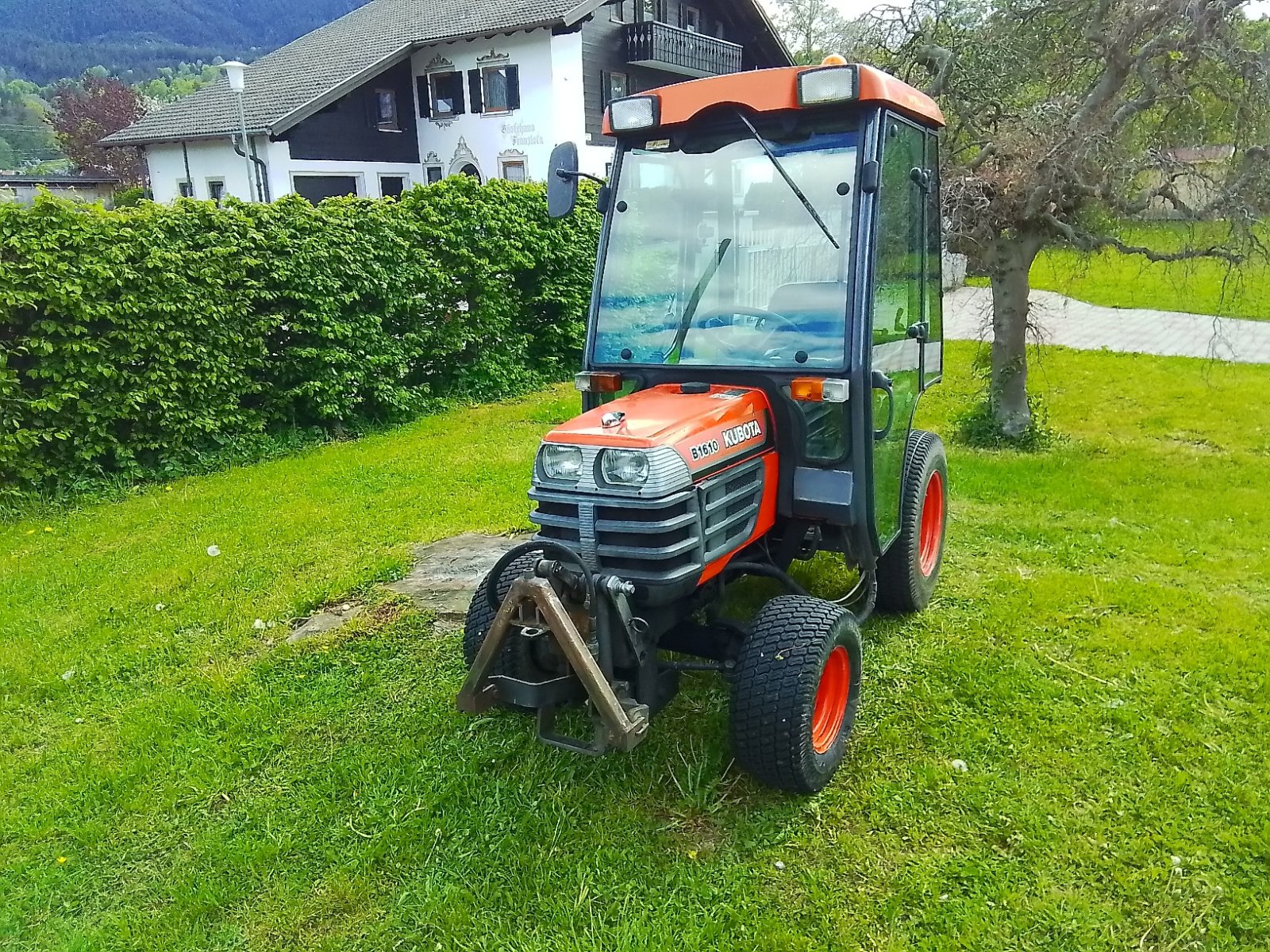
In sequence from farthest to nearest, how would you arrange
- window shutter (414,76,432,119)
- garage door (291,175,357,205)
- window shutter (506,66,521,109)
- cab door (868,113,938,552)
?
1. window shutter (414,76,432,119)
2. window shutter (506,66,521,109)
3. garage door (291,175,357,205)
4. cab door (868,113,938,552)

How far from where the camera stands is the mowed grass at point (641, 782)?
2.77 metres

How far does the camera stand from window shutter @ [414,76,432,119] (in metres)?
21.0

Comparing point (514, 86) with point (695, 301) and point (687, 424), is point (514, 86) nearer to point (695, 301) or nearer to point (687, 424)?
point (695, 301)

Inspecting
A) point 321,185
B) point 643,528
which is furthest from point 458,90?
point 643,528

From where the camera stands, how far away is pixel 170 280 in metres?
7.26

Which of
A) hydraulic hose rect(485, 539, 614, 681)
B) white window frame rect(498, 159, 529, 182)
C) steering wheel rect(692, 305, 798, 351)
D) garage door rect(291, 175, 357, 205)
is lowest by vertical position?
hydraulic hose rect(485, 539, 614, 681)

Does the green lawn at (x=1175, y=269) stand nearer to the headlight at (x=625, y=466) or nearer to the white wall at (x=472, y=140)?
the headlight at (x=625, y=466)

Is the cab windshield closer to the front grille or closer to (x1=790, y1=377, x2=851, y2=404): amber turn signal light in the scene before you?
(x1=790, y1=377, x2=851, y2=404): amber turn signal light

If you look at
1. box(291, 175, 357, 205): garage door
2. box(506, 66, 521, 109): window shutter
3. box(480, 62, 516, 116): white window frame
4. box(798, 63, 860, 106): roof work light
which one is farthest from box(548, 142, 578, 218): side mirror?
box(480, 62, 516, 116): white window frame

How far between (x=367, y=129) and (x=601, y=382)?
19.0 metres

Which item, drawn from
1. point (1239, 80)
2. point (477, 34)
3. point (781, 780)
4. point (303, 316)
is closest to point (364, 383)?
point (303, 316)

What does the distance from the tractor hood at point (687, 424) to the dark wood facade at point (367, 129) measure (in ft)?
58.9

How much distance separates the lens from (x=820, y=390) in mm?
3318

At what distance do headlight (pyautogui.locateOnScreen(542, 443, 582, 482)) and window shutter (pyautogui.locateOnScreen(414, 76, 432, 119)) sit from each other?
2026cm
